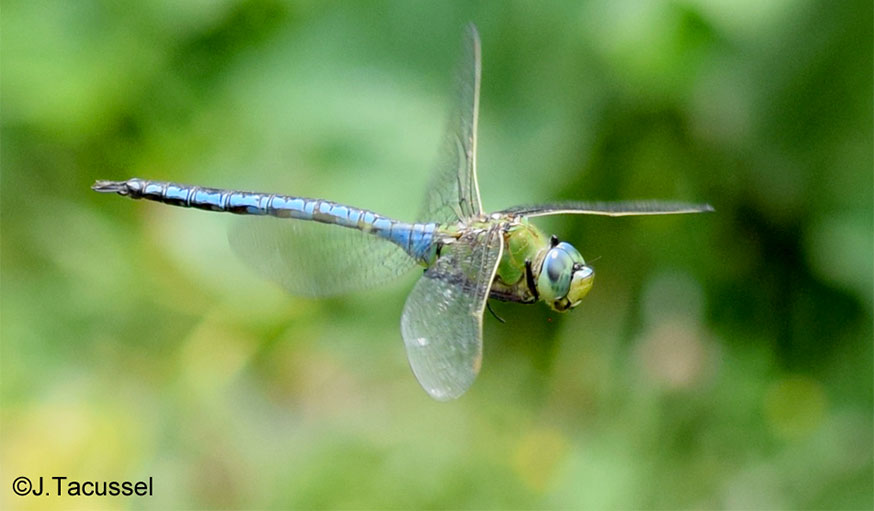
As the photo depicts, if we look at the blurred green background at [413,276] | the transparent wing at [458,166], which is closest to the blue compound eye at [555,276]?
the transparent wing at [458,166]

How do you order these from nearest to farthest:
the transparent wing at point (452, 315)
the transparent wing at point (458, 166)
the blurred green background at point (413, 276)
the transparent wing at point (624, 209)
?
the transparent wing at point (452, 315)
the transparent wing at point (624, 209)
the transparent wing at point (458, 166)
the blurred green background at point (413, 276)

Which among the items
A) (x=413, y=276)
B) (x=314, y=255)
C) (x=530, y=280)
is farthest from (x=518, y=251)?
(x=413, y=276)

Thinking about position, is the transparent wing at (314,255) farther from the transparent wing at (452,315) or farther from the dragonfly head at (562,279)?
the dragonfly head at (562,279)

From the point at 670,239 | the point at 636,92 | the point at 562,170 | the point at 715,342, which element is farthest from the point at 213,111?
the point at 715,342

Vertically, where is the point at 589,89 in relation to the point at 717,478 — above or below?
above

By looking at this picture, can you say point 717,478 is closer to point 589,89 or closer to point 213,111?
point 589,89

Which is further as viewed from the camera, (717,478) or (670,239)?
(670,239)
